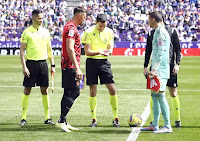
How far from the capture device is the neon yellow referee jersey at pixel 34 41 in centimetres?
901

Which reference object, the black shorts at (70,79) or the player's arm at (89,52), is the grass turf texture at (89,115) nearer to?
the black shorts at (70,79)

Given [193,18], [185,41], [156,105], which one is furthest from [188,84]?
[193,18]

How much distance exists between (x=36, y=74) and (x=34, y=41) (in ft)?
2.08

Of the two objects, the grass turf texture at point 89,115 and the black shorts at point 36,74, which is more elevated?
the black shorts at point 36,74

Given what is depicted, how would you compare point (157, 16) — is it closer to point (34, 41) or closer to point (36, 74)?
point (34, 41)

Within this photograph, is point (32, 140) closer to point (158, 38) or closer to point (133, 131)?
point (133, 131)

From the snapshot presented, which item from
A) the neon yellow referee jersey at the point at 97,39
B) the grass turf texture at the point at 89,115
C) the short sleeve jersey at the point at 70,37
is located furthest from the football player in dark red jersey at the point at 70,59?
the neon yellow referee jersey at the point at 97,39

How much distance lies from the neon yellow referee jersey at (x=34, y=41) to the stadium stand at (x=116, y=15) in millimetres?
29618

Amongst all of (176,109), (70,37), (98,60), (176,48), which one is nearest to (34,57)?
(98,60)

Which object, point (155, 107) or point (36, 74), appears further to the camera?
point (36, 74)

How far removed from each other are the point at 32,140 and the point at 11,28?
1345 inches

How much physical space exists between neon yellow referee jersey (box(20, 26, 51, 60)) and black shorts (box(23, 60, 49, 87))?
12 cm

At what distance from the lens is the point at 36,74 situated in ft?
29.7

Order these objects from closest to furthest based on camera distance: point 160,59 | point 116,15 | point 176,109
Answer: point 160,59 < point 176,109 < point 116,15
